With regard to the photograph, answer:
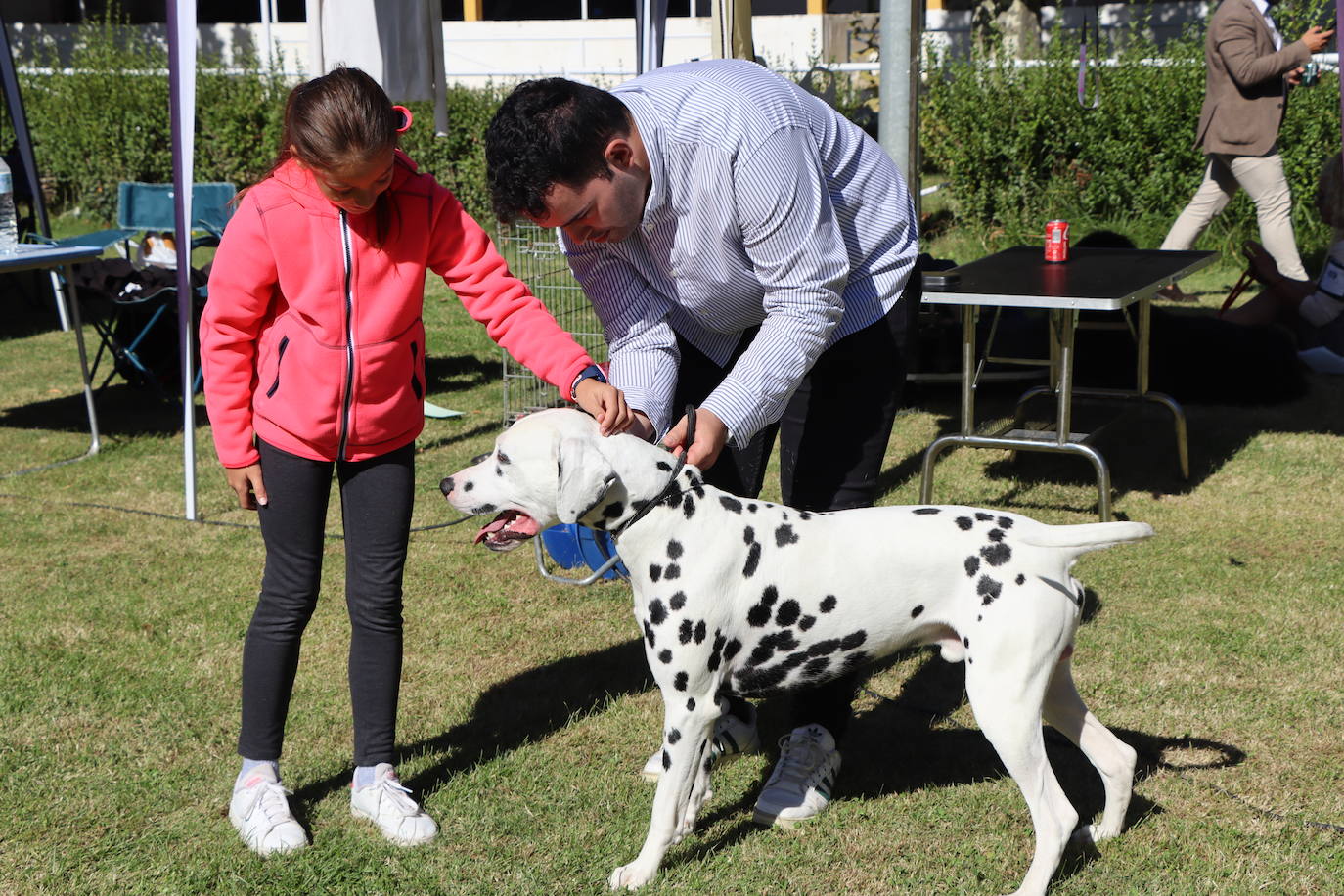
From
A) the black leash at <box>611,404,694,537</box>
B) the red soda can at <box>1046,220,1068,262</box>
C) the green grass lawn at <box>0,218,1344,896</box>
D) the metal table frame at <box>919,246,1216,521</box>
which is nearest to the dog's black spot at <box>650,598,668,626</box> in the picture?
the black leash at <box>611,404,694,537</box>

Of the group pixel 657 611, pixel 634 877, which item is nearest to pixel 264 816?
pixel 634 877

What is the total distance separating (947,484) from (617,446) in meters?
3.88

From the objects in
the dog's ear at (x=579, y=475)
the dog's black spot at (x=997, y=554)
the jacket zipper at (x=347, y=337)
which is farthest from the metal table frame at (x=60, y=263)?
the dog's black spot at (x=997, y=554)

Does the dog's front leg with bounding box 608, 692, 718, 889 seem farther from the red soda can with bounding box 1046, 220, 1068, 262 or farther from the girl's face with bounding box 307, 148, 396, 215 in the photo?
the red soda can with bounding box 1046, 220, 1068, 262

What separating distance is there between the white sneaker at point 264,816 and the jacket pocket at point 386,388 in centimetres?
97

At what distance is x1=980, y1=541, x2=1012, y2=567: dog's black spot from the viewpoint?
2.91 metres

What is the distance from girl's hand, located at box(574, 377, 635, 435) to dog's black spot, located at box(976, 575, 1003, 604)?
2.95ft

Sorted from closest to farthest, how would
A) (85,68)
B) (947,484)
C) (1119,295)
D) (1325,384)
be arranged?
(1119,295) → (947,484) → (1325,384) → (85,68)

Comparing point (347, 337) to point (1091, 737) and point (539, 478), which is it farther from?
point (1091, 737)

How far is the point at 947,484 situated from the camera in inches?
253

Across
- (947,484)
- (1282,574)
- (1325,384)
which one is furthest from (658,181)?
(1325,384)

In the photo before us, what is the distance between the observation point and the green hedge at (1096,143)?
10.9 meters

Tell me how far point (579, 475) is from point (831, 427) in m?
0.89

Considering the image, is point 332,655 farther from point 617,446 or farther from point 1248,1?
point 1248,1
